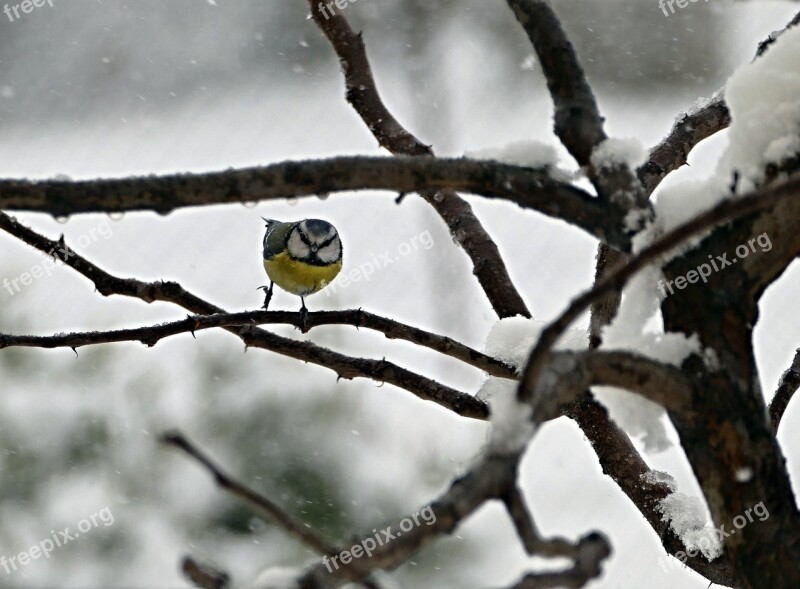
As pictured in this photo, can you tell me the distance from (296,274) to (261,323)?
3.11ft

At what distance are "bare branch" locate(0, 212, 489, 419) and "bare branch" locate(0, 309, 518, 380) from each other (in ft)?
0.12

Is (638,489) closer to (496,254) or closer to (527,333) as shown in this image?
(527,333)

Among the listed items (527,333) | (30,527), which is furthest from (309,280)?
(30,527)

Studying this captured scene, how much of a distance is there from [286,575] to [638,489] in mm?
721

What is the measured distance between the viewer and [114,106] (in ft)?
12.4

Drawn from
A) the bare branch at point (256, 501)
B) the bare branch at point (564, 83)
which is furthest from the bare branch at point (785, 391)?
the bare branch at point (256, 501)

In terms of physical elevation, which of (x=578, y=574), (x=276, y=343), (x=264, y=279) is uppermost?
(x=264, y=279)

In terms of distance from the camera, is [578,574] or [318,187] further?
[318,187]

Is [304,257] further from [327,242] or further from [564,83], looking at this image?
[564,83]

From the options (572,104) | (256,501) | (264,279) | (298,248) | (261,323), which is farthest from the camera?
(264,279)

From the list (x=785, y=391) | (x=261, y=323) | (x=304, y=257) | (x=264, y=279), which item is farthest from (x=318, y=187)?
(x=264, y=279)

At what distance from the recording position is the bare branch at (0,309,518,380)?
977 millimetres

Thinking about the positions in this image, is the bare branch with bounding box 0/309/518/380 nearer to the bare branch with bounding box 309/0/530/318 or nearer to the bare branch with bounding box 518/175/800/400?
the bare branch with bounding box 309/0/530/318

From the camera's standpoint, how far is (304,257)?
1952 millimetres
